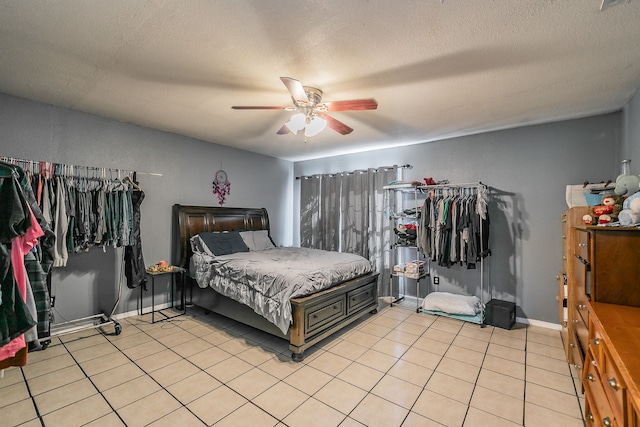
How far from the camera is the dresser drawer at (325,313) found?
2.87 meters

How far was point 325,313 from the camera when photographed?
307 cm

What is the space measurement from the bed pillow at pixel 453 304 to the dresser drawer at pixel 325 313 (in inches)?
54.7

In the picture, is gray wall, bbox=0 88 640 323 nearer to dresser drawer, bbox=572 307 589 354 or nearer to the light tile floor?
the light tile floor

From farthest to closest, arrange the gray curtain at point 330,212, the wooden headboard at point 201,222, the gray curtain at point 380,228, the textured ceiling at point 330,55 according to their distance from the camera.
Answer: the gray curtain at point 330,212, the gray curtain at point 380,228, the wooden headboard at point 201,222, the textured ceiling at point 330,55

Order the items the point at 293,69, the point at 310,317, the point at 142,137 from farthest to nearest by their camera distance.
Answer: the point at 142,137 → the point at 310,317 → the point at 293,69

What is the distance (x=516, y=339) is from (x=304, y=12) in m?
3.83

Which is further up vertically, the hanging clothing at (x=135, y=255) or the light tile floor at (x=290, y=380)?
the hanging clothing at (x=135, y=255)

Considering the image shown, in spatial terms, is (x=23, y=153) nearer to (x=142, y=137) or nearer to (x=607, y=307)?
(x=142, y=137)

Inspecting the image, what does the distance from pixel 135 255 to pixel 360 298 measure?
2883mm

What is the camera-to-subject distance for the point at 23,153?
2988mm

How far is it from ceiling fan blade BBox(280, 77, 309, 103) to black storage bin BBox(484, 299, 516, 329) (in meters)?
3.34

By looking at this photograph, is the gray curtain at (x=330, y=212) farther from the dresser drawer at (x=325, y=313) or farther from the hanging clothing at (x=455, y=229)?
the dresser drawer at (x=325, y=313)

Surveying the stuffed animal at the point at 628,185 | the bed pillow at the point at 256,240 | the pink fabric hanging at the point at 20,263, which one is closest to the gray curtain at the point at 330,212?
the bed pillow at the point at 256,240

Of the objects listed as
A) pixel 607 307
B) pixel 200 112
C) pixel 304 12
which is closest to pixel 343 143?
pixel 200 112
